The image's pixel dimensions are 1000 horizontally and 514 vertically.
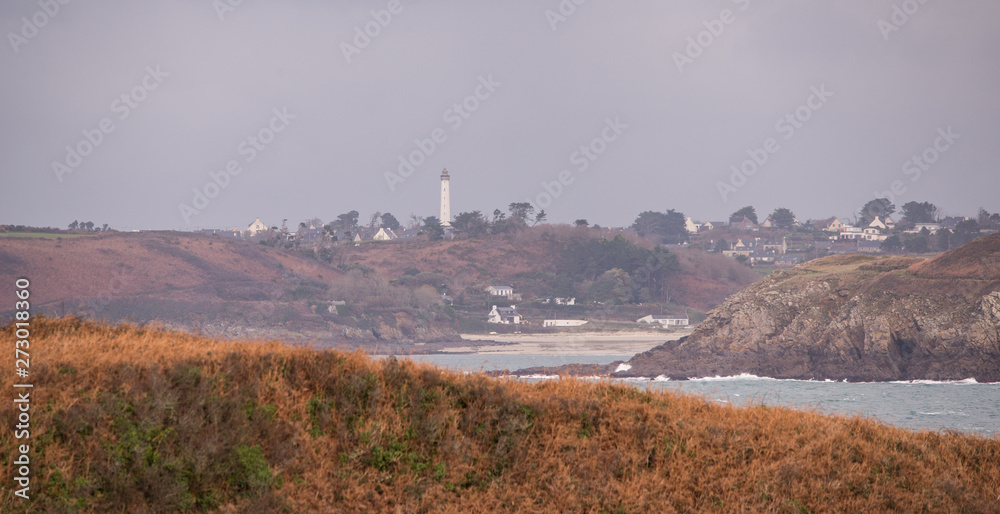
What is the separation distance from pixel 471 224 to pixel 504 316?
50.2 metres

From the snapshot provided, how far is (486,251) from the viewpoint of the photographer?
150250mm

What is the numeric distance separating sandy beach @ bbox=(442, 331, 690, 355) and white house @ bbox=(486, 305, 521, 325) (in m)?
5.45


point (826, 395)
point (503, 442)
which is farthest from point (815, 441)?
point (826, 395)

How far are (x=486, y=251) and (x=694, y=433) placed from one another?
140 m

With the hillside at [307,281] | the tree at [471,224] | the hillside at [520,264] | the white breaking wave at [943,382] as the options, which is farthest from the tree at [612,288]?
the white breaking wave at [943,382]

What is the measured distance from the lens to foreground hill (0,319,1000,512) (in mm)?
8156

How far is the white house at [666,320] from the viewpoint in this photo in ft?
379

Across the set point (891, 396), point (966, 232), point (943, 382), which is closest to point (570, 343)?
point (943, 382)

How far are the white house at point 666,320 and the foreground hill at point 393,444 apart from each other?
343 ft

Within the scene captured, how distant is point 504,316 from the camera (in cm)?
11644

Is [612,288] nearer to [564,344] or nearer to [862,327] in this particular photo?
[564,344]

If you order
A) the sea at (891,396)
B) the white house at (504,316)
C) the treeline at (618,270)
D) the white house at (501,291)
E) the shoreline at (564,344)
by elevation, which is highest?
the treeline at (618,270)

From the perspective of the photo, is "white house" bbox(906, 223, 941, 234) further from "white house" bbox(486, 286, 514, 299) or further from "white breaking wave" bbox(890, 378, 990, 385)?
"white breaking wave" bbox(890, 378, 990, 385)

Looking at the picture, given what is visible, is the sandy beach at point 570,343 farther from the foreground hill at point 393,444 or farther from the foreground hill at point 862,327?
the foreground hill at point 393,444
